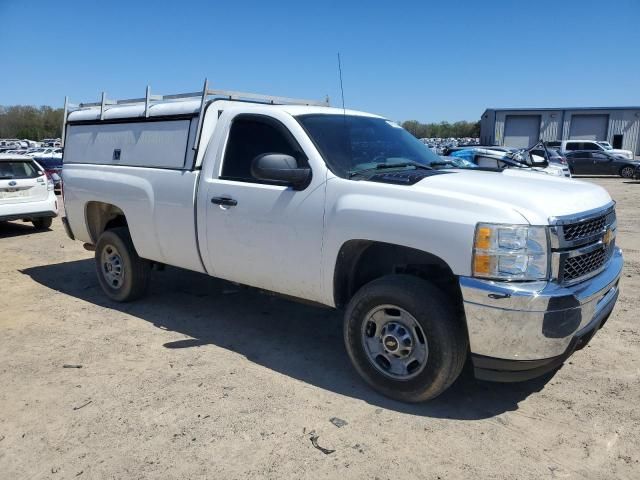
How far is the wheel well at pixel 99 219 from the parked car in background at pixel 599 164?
83.2 feet

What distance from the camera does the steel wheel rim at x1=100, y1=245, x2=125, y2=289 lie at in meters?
5.76

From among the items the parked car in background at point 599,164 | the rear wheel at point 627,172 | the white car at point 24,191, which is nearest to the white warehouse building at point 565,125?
the parked car in background at point 599,164

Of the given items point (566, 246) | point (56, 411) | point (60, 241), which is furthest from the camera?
point (60, 241)

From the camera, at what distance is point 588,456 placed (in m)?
2.99

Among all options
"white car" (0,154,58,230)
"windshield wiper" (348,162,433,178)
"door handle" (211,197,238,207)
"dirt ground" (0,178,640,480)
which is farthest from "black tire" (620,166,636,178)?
"door handle" (211,197,238,207)

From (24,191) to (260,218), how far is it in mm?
8618

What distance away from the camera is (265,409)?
3549 mm

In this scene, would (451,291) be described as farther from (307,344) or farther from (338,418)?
(307,344)

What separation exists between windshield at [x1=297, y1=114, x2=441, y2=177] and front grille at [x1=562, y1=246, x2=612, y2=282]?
1.48 meters

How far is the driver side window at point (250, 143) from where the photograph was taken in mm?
4207

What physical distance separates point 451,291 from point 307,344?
1.57 m

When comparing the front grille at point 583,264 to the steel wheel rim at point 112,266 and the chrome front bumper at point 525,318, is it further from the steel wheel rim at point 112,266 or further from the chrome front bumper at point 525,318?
the steel wheel rim at point 112,266

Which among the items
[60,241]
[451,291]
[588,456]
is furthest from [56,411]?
[60,241]

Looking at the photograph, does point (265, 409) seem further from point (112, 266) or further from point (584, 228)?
point (112, 266)
